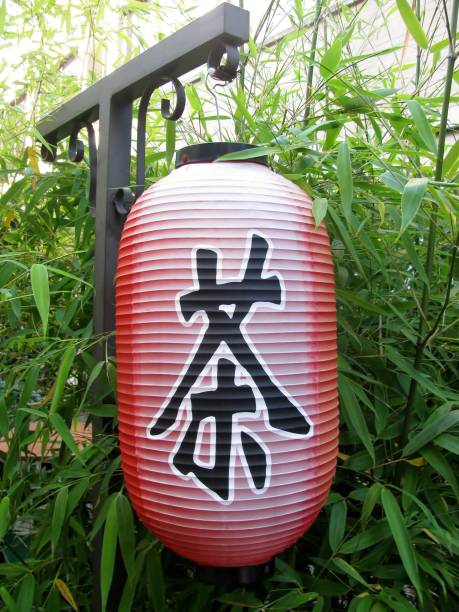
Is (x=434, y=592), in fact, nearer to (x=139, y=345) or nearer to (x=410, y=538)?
(x=410, y=538)

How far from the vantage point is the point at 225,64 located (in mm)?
830

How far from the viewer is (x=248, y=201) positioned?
0.70m

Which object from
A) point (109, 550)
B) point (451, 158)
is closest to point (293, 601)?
point (109, 550)

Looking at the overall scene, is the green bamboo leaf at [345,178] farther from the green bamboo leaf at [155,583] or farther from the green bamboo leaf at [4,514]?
the green bamboo leaf at [4,514]

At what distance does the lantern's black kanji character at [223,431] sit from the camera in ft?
2.18

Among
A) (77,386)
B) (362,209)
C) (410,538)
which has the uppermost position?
(362,209)

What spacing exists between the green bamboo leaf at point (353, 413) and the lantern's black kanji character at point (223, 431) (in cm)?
24

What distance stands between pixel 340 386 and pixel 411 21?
22.1 inches

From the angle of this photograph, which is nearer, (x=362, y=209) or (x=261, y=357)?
(x=261, y=357)

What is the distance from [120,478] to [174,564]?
7.3 inches

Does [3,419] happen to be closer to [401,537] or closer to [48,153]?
[48,153]

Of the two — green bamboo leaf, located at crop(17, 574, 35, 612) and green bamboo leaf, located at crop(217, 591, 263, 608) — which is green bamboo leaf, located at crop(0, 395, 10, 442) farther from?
green bamboo leaf, located at crop(217, 591, 263, 608)

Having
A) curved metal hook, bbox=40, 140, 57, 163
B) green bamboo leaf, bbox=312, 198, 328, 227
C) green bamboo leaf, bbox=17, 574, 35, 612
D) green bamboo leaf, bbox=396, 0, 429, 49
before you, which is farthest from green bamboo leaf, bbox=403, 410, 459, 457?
curved metal hook, bbox=40, 140, 57, 163

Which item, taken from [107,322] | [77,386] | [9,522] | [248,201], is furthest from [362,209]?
[9,522]
